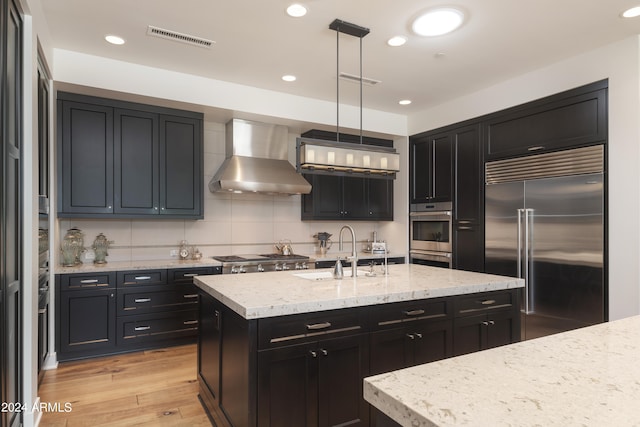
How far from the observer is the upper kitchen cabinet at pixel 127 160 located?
369cm

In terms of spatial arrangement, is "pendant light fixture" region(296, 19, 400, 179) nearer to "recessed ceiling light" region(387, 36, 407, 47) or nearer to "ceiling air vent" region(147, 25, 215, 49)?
"recessed ceiling light" region(387, 36, 407, 47)

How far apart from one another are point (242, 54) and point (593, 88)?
3.04 metres

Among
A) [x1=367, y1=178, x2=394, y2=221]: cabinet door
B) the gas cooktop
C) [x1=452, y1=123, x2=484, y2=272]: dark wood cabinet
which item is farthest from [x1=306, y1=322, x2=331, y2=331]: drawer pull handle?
[x1=367, y1=178, x2=394, y2=221]: cabinet door

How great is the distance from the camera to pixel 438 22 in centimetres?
288

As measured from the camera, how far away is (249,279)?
2.71 meters

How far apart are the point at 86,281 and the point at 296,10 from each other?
296 cm

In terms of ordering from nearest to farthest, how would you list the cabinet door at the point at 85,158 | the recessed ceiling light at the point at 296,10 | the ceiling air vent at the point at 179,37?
the recessed ceiling light at the point at 296,10 → the ceiling air vent at the point at 179,37 → the cabinet door at the point at 85,158

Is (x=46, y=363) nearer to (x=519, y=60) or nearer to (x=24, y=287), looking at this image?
(x=24, y=287)

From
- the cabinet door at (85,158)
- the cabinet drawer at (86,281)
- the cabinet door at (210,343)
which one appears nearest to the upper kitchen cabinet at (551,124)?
the cabinet door at (210,343)

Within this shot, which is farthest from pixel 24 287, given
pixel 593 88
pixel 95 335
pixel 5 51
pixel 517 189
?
pixel 593 88

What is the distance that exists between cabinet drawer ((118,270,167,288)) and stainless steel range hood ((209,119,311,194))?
1095mm

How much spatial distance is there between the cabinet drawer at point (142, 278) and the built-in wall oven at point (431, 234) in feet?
10.4

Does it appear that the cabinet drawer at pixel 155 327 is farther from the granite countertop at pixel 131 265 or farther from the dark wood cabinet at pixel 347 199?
the dark wood cabinet at pixel 347 199

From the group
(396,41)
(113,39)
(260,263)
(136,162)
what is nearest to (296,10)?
(396,41)
